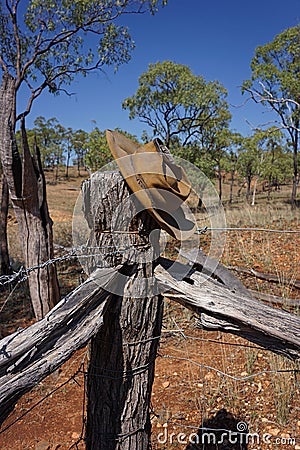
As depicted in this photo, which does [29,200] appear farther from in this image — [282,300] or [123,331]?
[282,300]

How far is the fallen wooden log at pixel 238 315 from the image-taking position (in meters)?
1.07

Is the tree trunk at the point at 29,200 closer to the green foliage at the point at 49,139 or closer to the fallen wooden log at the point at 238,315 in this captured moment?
the fallen wooden log at the point at 238,315

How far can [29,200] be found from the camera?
3.50 m

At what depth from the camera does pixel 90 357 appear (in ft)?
4.32

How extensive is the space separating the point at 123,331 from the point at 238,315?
16.1 inches

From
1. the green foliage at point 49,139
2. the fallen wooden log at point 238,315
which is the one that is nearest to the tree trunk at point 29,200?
the fallen wooden log at point 238,315

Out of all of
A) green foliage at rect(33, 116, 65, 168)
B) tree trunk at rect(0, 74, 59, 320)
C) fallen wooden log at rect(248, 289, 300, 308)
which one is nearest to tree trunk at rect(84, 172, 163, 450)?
tree trunk at rect(0, 74, 59, 320)

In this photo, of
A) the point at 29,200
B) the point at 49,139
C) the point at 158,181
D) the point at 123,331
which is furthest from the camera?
the point at 49,139

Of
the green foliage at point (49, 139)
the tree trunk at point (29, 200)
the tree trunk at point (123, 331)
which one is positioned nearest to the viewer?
the tree trunk at point (123, 331)

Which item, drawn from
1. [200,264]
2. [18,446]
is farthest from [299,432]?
[18,446]

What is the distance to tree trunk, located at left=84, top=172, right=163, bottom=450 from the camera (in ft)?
3.82

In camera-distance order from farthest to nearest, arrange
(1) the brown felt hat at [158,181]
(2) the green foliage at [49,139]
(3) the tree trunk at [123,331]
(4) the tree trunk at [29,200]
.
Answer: (2) the green foliage at [49,139] → (4) the tree trunk at [29,200] → (3) the tree trunk at [123,331] → (1) the brown felt hat at [158,181]

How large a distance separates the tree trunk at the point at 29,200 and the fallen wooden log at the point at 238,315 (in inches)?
98.5

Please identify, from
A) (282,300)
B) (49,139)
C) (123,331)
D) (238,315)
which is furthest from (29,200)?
(49,139)
